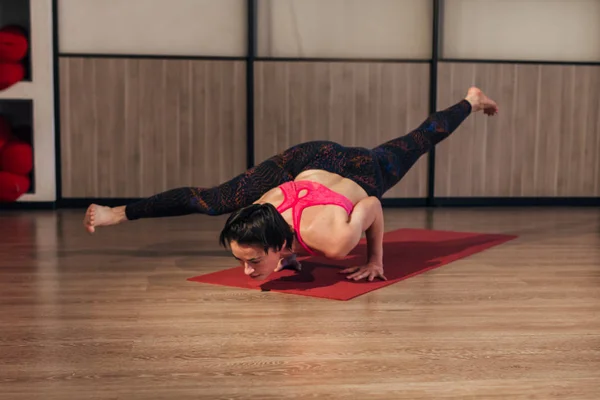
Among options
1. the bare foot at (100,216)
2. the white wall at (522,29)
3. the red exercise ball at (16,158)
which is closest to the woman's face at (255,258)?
the bare foot at (100,216)

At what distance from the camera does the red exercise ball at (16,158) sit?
525 centimetres

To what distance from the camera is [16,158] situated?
5270 millimetres

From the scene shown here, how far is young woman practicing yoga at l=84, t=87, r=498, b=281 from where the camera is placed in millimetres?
2512

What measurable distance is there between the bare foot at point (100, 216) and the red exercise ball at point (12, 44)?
2.55 meters

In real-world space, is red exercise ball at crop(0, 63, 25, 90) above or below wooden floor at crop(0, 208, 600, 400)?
above

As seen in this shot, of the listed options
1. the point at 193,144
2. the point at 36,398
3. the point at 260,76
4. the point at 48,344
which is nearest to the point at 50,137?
the point at 193,144

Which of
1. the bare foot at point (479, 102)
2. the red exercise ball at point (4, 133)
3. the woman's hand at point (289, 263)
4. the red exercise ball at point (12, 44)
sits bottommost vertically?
the woman's hand at point (289, 263)

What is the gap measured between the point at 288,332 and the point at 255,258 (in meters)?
0.37

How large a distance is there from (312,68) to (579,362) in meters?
4.14

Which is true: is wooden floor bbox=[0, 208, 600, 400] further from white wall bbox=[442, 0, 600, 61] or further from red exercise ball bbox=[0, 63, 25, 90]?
white wall bbox=[442, 0, 600, 61]

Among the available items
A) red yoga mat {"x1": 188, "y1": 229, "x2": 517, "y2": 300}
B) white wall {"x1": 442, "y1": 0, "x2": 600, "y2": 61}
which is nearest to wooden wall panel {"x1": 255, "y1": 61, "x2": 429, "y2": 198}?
white wall {"x1": 442, "y1": 0, "x2": 600, "y2": 61}

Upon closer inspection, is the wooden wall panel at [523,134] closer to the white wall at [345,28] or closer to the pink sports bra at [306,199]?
the white wall at [345,28]

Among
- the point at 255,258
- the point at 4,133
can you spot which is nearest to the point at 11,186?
the point at 4,133

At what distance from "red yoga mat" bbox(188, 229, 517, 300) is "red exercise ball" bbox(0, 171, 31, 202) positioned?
275cm
